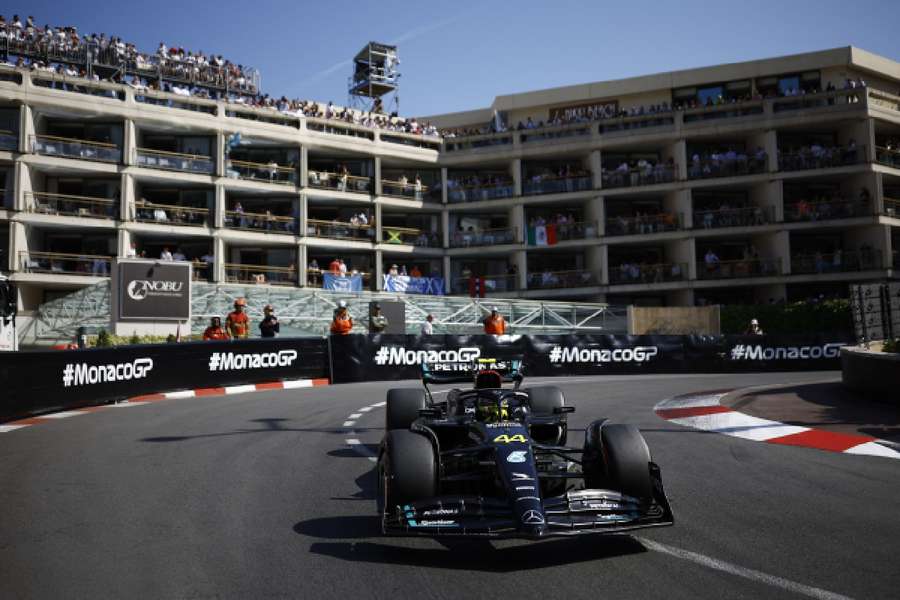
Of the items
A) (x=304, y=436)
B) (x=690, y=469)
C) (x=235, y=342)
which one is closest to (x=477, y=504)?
(x=690, y=469)

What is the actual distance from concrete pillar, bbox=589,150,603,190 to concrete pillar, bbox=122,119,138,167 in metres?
24.3

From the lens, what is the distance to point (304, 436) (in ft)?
33.1

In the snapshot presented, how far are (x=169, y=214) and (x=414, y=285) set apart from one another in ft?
43.5

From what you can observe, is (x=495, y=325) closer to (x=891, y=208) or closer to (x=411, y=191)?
(x=411, y=191)

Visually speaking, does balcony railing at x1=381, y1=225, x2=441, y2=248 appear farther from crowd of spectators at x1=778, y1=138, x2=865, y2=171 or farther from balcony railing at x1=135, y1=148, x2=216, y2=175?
crowd of spectators at x1=778, y1=138, x2=865, y2=171

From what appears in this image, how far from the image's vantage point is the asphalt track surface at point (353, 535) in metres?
4.16

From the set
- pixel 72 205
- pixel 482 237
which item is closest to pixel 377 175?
pixel 482 237

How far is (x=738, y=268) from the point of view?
41.2 m

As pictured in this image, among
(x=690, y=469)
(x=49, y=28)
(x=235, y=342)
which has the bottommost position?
(x=690, y=469)

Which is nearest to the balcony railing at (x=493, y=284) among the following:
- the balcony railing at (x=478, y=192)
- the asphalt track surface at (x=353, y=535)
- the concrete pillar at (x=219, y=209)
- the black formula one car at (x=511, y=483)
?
the balcony railing at (x=478, y=192)

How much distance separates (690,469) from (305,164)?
1469 inches

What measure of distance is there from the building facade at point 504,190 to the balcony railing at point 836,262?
0.24ft

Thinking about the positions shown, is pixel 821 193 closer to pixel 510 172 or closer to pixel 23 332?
pixel 510 172

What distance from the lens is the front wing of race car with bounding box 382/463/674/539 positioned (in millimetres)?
4562
